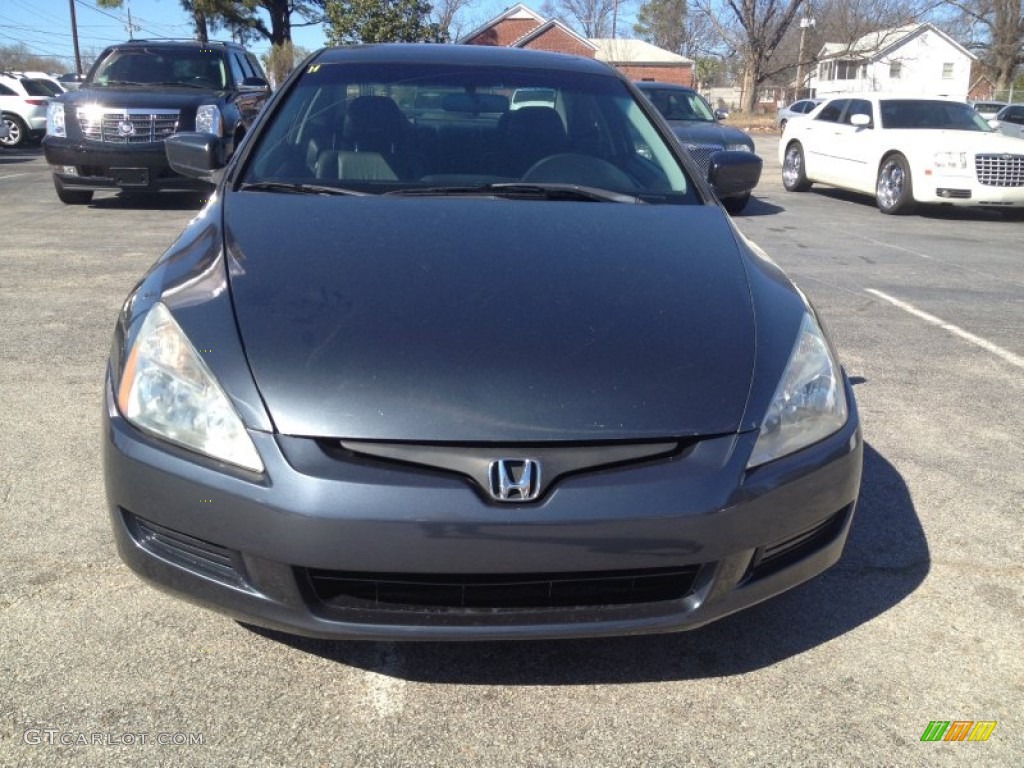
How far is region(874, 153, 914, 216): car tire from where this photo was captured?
38.1 ft

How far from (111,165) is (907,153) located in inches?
361

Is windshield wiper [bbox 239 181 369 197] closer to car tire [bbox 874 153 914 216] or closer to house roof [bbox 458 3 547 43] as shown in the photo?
car tire [bbox 874 153 914 216]

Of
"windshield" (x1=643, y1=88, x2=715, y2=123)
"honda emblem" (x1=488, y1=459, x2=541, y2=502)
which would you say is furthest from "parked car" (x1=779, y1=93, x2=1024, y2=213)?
"honda emblem" (x1=488, y1=459, x2=541, y2=502)

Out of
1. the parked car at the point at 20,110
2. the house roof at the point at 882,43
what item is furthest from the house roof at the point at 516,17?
the parked car at the point at 20,110

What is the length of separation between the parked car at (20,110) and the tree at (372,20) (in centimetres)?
1085

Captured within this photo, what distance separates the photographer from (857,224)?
11008 millimetres

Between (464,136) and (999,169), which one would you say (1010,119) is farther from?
(464,136)

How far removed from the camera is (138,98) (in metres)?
9.44

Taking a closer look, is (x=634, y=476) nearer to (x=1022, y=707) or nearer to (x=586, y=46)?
(x=1022, y=707)

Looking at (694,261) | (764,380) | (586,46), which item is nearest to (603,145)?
(694,261)

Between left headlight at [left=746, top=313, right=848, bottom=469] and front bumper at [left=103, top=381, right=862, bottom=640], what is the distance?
40mm

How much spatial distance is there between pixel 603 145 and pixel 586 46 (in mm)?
49979

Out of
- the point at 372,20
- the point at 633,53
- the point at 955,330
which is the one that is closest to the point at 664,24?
the point at 633,53

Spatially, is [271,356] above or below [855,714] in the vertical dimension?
above
